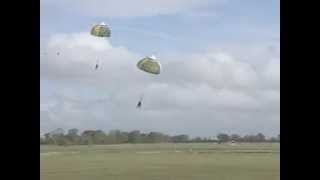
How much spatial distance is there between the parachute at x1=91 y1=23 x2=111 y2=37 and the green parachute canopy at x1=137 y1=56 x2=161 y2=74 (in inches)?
4.5

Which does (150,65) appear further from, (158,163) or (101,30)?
(158,163)

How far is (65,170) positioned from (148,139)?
0.28 meters

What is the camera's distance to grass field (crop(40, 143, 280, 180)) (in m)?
1.28

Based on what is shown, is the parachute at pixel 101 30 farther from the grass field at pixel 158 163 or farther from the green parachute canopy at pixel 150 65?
the grass field at pixel 158 163

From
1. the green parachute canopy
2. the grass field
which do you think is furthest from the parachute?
the grass field

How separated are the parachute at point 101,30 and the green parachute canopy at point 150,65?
0.38ft

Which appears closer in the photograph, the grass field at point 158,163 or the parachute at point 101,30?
the parachute at point 101,30

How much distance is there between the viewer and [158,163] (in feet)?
4.96

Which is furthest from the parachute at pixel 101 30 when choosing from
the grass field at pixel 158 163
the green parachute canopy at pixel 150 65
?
the grass field at pixel 158 163

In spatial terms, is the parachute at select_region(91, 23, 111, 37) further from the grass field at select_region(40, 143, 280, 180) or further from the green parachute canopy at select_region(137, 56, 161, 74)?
the grass field at select_region(40, 143, 280, 180)

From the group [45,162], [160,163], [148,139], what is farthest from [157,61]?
[160,163]

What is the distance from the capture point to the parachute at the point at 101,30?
42.6 inches
